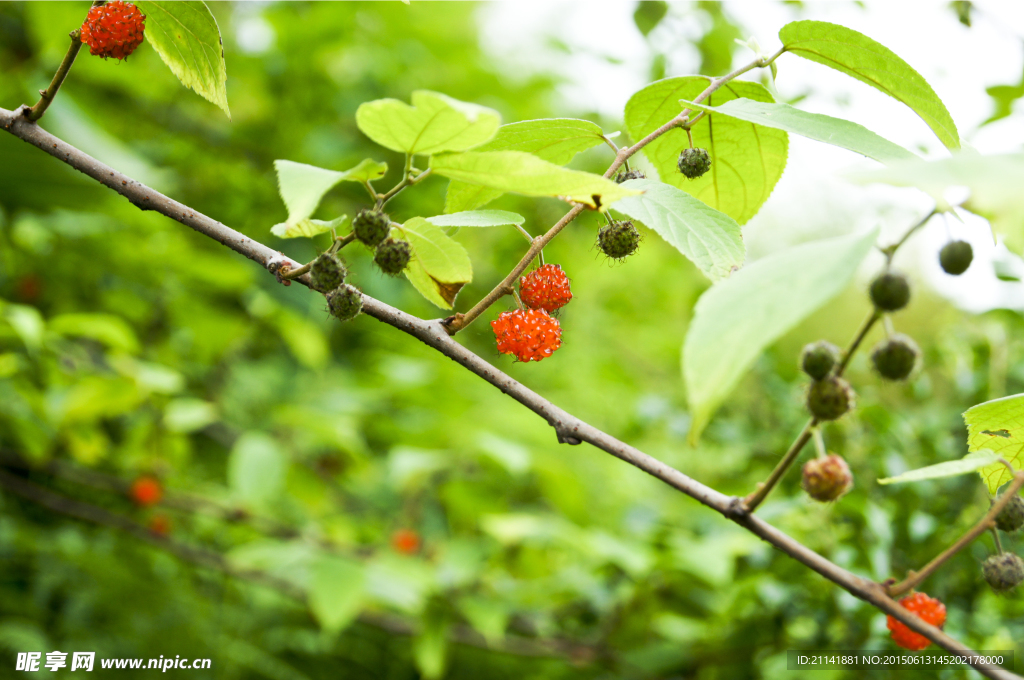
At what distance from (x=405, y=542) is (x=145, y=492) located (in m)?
1.05

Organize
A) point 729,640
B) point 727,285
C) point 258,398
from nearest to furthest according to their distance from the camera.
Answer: point 727,285 → point 729,640 → point 258,398

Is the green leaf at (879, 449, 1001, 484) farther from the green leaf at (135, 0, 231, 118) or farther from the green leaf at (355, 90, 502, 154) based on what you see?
the green leaf at (135, 0, 231, 118)

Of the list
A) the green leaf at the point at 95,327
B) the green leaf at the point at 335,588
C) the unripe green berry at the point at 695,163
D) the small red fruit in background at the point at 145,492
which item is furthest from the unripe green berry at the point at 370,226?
the small red fruit in background at the point at 145,492

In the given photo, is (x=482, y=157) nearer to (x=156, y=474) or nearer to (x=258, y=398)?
(x=156, y=474)

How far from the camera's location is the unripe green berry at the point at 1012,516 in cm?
69

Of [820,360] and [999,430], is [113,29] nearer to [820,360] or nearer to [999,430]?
[820,360]

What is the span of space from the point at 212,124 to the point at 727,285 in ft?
10.6

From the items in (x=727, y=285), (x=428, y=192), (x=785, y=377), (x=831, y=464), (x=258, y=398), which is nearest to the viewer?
(x=727, y=285)

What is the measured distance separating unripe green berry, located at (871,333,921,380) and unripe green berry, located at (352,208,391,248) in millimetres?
518

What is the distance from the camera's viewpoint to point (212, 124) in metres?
3.11

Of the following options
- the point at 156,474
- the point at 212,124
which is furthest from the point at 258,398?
the point at 212,124

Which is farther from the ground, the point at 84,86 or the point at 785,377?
the point at 84,86

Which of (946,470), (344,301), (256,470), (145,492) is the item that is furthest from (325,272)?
(145,492)

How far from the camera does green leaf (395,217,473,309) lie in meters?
0.73
